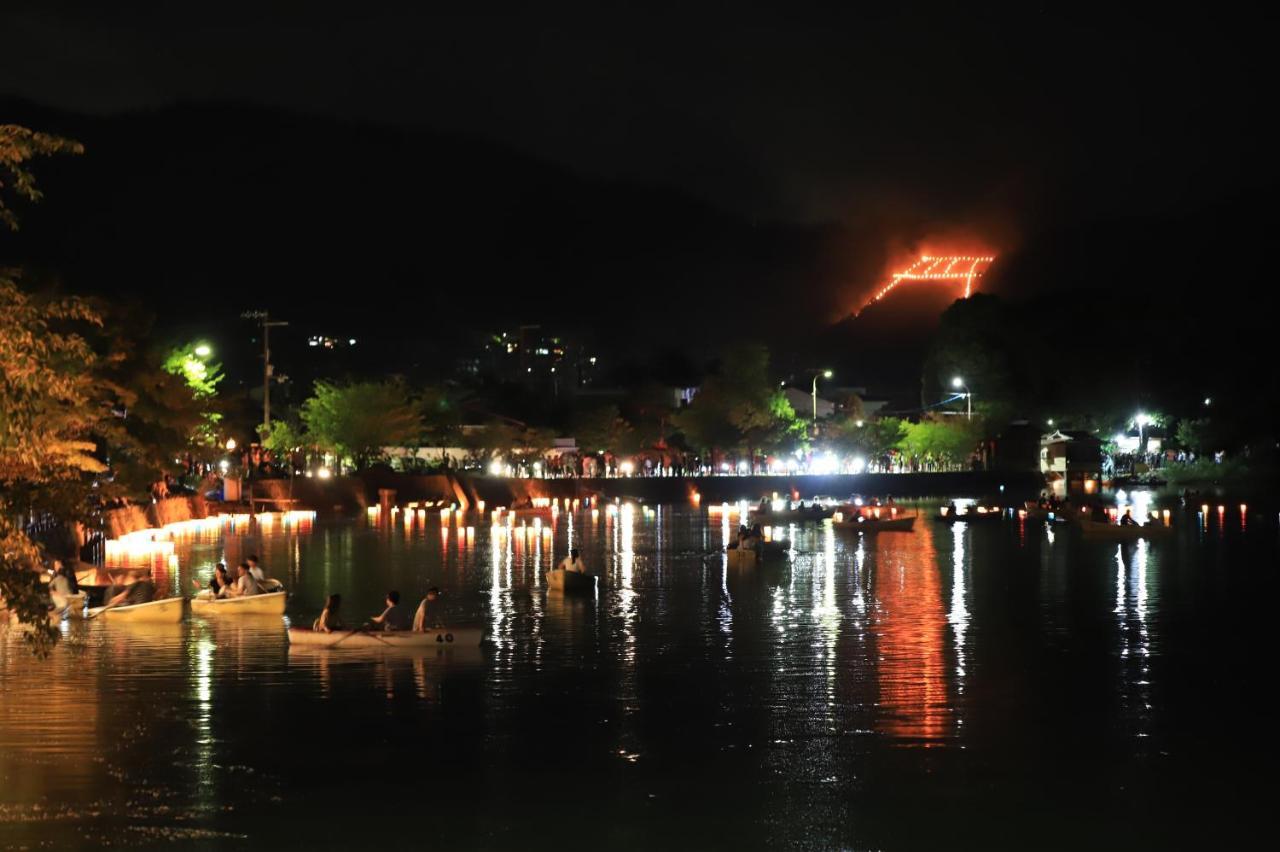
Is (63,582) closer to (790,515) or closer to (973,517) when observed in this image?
(790,515)

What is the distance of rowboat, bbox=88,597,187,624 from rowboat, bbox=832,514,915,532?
4354 cm

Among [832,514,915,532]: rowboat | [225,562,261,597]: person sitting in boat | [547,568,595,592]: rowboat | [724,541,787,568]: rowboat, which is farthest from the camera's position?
[832,514,915,532]: rowboat

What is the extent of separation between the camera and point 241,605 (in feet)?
113

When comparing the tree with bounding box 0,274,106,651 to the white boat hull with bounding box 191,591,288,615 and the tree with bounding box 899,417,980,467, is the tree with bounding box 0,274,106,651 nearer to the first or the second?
the white boat hull with bounding box 191,591,288,615

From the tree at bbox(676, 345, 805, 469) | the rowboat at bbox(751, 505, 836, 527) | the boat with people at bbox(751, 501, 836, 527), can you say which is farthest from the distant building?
the rowboat at bbox(751, 505, 836, 527)

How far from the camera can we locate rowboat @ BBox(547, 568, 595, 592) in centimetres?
4084

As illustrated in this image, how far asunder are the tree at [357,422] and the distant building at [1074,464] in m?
51.7

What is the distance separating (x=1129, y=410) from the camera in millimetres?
134750

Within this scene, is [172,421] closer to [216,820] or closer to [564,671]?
[564,671]

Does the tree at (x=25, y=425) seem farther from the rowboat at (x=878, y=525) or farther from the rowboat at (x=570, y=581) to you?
the rowboat at (x=878, y=525)

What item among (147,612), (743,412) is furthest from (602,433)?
(147,612)

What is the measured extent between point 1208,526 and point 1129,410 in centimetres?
6506

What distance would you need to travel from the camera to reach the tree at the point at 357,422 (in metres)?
96.5

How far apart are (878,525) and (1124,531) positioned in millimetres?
11432
